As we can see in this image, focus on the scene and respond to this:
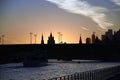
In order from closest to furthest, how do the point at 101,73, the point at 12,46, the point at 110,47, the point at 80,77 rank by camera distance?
the point at 80,77 < the point at 101,73 < the point at 12,46 < the point at 110,47

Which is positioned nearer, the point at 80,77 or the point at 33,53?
the point at 80,77

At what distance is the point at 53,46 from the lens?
167625mm

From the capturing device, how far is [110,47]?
181 metres

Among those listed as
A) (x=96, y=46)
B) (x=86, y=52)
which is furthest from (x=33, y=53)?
(x=96, y=46)

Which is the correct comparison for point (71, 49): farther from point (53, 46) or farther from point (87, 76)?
point (87, 76)

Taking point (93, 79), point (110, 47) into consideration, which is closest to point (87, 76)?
point (93, 79)

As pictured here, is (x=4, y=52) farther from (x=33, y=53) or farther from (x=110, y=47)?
(x=110, y=47)

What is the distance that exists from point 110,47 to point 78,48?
18364mm

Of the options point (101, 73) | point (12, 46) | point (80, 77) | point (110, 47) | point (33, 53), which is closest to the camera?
point (80, 77)

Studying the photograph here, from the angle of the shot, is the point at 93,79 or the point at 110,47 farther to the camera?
the point at 110,47

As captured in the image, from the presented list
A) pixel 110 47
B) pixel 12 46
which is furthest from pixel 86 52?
pixel 12 46

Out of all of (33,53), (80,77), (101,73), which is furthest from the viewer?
(33,53)

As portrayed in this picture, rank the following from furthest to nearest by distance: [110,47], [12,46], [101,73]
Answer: [110,47] < [12,46] < [101,73]

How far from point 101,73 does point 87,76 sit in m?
7.56
